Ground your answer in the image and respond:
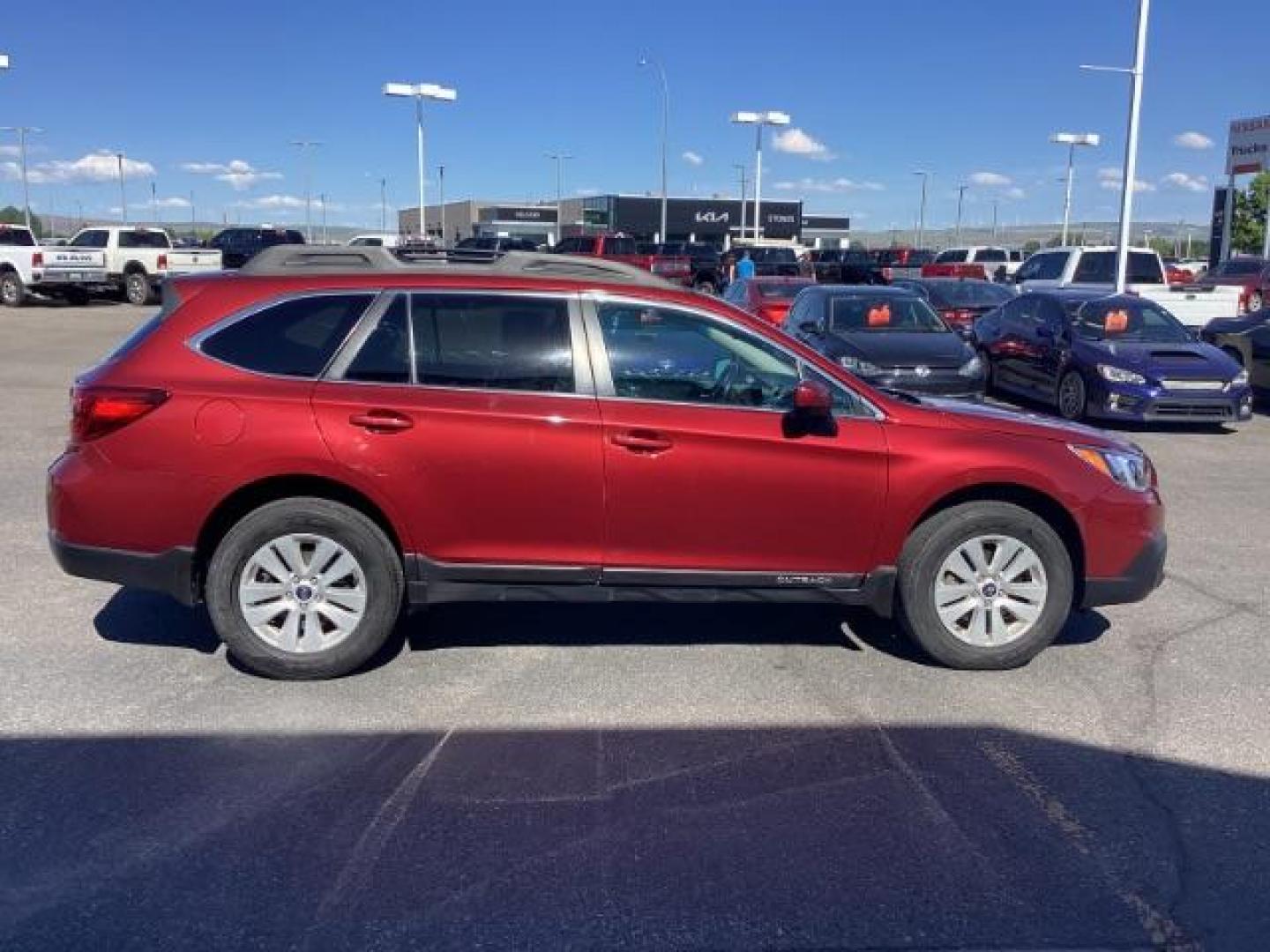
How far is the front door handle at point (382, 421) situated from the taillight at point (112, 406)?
0.81m

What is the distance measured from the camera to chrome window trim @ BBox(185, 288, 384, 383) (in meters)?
4.80

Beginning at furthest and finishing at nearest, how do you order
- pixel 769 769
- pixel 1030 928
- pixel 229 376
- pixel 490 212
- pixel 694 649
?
pixel 490 212
pixel 694 649
pixel 229 376
pixel 769 769
pixel 1030 928

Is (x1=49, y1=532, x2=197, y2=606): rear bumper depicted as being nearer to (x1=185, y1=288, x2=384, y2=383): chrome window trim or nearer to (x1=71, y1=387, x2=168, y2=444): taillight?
(x1=71, y1=387, x2=168, y2=444): taillight

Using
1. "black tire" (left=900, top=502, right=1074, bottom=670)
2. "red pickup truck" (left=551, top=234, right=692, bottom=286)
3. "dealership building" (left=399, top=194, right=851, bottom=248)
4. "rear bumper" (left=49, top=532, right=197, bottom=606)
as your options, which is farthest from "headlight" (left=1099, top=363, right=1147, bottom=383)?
"dealership building" (left=399, top=194, right=851, bottom=248)

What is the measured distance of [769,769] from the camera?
4.08 metres

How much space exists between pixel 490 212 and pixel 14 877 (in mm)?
110390

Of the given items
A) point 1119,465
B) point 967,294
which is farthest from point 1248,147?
point 1119,465

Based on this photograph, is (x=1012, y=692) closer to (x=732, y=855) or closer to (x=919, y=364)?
(x=732, y=855)

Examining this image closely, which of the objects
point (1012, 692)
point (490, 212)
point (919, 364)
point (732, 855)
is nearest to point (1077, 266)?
point (919, 364)

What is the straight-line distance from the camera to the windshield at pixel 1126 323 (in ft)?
43.1

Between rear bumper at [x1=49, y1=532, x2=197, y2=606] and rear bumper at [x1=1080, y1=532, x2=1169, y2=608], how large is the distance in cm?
398

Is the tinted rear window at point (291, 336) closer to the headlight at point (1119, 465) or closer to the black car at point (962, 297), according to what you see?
the headlight at point (1119, 465)

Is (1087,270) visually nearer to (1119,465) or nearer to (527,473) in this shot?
(1119,465)

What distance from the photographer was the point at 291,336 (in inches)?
192
